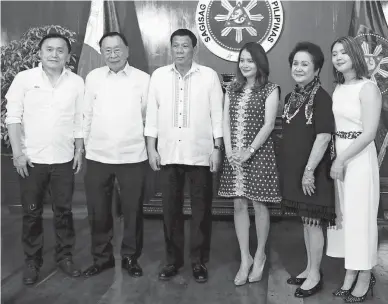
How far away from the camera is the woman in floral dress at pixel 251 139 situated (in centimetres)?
244

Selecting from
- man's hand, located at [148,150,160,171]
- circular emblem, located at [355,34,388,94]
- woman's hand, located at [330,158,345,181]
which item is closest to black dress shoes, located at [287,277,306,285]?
woman's hand, located at [330,158,345,181]

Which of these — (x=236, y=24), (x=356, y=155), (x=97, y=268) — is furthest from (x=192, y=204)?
(x=236, y=24)

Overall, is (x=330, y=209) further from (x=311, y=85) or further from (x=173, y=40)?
(x=173, y=40)

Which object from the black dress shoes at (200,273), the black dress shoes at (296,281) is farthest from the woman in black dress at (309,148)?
the black dress shoes at (200,273)

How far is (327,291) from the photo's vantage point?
2461 mm

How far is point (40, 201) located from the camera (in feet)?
8.71

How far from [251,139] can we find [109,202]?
948mm

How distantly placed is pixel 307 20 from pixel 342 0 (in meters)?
0.35

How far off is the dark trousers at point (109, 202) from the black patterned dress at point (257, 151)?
0.60 m

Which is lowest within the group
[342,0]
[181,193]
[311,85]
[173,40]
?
[181,193]

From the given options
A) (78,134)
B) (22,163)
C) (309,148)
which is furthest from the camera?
(78,134)

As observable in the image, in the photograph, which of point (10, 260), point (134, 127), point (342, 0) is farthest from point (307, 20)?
point (10, 260)

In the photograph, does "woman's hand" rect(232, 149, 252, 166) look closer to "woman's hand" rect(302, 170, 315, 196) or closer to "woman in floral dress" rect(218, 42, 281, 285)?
"woman in floral dress" rect(218, 42, 281, 285)

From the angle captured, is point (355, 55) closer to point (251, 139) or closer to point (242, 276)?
point (251, 139)
